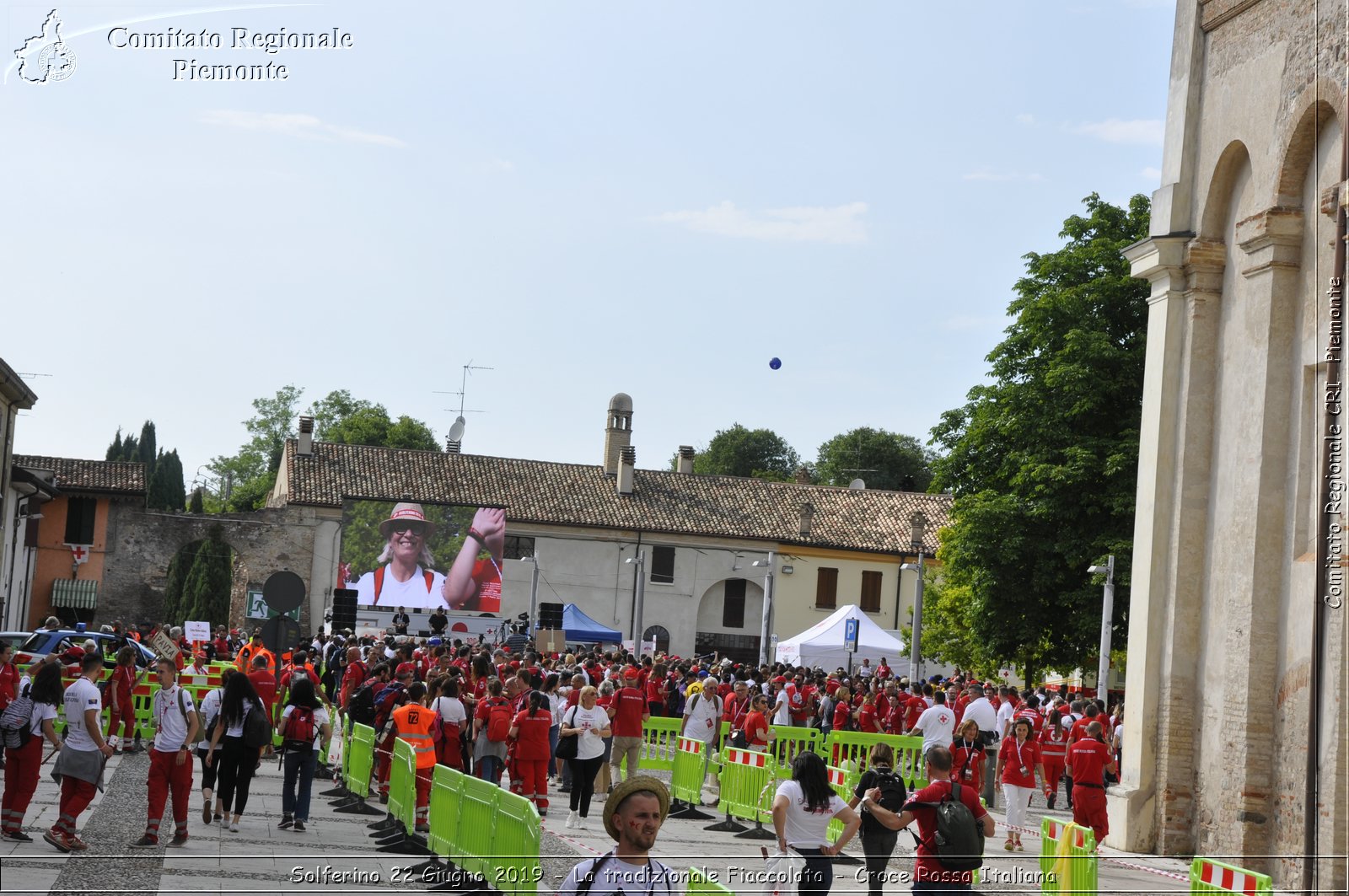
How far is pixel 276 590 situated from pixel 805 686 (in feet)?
39.8

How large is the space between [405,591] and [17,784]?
44006 millimetres

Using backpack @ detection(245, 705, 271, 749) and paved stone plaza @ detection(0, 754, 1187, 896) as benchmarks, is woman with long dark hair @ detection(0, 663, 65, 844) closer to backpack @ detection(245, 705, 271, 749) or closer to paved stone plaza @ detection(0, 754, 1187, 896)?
paved stone plaza @ detection(0, 754, 1187, 896)

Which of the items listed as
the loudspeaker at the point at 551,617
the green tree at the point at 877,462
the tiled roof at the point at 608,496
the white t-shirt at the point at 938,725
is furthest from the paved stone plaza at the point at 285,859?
the green tree at the point at 877,462

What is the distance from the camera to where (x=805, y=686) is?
93.6ft

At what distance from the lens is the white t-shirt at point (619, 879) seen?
5762 mm

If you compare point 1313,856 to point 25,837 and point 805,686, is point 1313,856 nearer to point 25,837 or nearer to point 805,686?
point 25,837

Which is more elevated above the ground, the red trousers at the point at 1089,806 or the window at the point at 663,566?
the window at the point at 663,566

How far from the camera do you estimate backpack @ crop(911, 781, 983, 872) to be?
9766mm

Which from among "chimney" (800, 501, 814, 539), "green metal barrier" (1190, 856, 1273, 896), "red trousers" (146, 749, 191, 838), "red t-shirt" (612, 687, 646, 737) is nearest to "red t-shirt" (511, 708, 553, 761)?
"red t-shirt" (612, 687, 646, 737)

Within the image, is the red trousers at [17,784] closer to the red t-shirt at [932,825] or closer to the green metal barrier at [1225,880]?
the red t-shirt at [932,825]

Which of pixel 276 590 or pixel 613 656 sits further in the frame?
pixel 613 656

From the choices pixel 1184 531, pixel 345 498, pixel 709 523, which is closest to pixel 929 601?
pixel 709 523

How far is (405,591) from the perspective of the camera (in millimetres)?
56625

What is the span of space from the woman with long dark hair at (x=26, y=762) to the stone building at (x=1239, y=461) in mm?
11683
